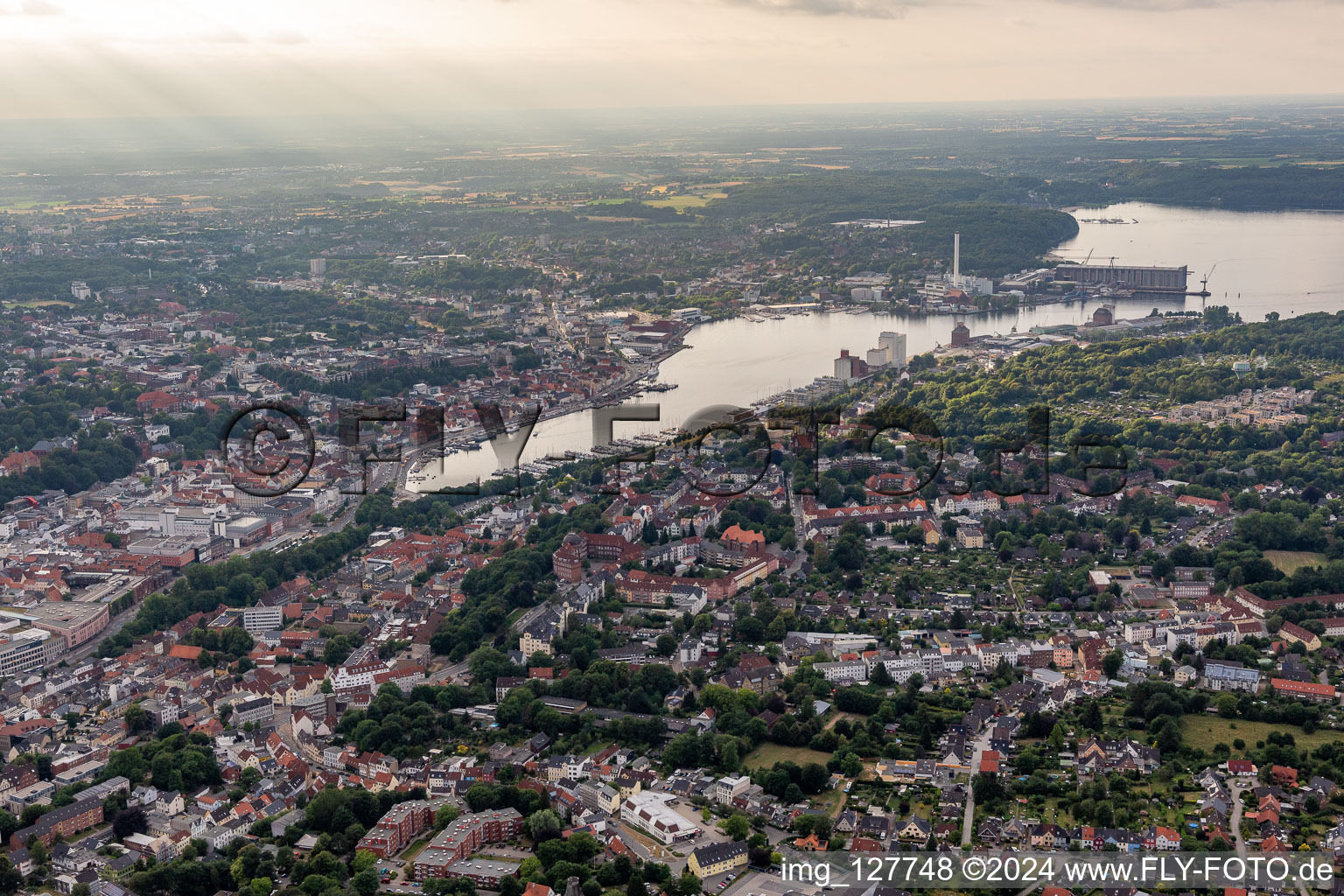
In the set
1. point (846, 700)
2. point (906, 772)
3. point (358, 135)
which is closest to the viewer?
point (906, 772)

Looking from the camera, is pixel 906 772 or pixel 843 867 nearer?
pixel 843 867

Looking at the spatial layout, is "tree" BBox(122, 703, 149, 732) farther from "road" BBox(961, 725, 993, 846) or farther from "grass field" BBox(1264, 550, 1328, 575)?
"grass field" BBox(1264, 550, 1328, 575)

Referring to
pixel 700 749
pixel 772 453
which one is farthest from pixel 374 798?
pixel 772 453

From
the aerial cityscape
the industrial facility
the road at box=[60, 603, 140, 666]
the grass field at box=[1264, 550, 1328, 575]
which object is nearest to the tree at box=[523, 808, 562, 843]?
the aerial cityscape

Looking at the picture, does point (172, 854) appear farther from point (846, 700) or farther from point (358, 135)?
point (358, 135)

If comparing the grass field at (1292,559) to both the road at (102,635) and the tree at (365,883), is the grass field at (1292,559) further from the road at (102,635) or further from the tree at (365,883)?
the road at (102,635)

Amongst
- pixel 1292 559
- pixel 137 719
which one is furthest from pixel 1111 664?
pixel 137 719

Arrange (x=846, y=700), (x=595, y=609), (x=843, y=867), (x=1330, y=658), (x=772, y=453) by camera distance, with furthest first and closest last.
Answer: (x=772, y=453) → (x=595, y=609) → (x=1330, y=658) → (x=846, y=700) → (x=843, y=867)
